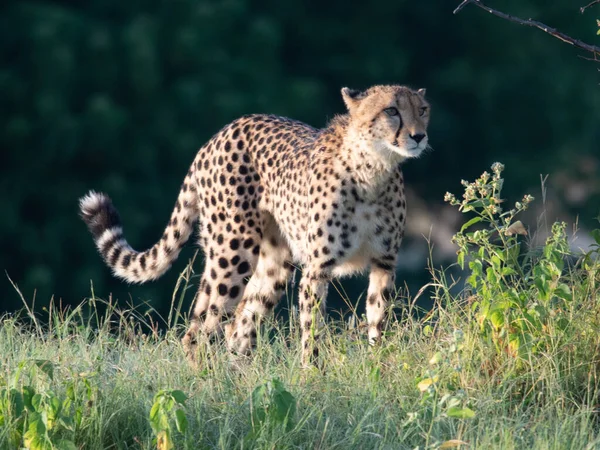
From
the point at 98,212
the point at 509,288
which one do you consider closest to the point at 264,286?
the point at 98,212

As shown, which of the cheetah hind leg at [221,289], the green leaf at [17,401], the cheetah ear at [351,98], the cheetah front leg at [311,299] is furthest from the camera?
the cheetah hind leg at [221,289]

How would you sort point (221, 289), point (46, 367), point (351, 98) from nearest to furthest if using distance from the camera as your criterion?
point (46, 367) → point (351, 98) → point (221, 289)

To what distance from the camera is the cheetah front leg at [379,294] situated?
3805mm

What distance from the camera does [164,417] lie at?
2.57 m

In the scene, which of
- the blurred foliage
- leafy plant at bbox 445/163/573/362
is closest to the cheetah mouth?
leafy plant at bbox 445/163/573/362

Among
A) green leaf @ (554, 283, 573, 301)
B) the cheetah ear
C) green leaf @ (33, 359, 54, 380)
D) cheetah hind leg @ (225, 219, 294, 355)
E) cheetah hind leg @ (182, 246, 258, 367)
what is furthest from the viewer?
cheetah hind leg @ (225, 219, 294, 355)

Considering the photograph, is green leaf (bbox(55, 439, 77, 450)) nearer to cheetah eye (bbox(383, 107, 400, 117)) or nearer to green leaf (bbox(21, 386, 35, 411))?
green leaf (bbox(21, 386, 35, 411))

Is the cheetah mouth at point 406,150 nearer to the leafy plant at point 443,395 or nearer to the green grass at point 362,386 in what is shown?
the green grass at point 362,386

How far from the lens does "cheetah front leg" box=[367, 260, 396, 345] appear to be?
3.80 m

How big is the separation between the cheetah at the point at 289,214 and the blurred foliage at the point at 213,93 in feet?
13.2

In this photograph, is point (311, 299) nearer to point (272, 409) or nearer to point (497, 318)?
point (497, 318)

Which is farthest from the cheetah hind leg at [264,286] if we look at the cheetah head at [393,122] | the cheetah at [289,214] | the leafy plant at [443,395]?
the leafy plant at [443,395]

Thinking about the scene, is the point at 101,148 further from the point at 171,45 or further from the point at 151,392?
the point at 151,392

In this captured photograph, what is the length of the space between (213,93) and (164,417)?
6843 mm
